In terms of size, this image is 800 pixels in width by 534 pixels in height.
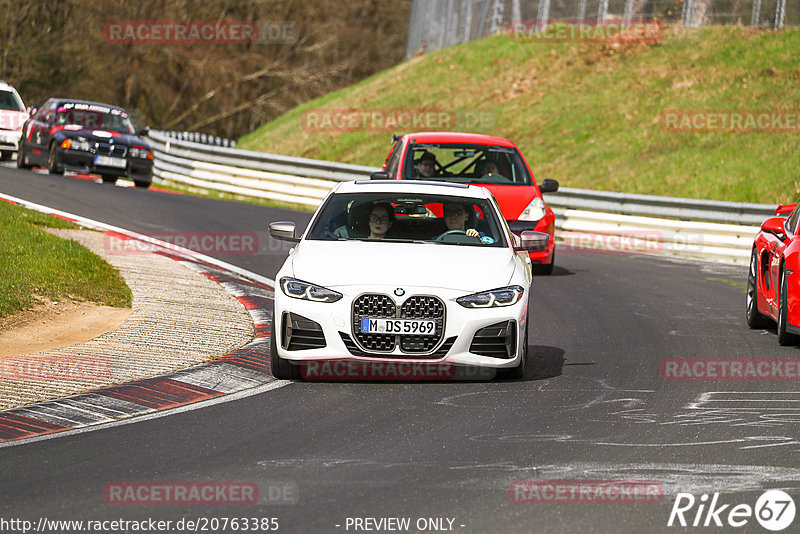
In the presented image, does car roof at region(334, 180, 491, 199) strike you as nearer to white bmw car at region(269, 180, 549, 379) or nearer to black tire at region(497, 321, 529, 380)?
white bmw car at region(269, 180, 549, 379)

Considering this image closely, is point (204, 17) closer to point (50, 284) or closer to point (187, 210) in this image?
point (187, 210)

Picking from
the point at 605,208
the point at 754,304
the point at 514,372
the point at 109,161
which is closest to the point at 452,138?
the point at 754,304

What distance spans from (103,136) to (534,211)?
42.0 ft

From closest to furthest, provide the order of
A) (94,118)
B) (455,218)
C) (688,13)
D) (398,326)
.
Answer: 1. (398,326)
2. (455,218)
3. (94,118)
4. (688,13)

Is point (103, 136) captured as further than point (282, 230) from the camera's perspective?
Yes

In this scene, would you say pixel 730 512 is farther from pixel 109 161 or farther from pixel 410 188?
pixel 109 161

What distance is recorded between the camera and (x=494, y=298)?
9102 millimetres

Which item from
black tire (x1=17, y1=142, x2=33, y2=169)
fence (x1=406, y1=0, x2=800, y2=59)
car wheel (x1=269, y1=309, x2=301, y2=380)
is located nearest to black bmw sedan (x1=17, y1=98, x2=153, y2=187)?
black tire (x1=17, y1=142, x2=33, y2=169)

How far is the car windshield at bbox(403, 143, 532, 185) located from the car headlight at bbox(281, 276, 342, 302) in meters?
7.40

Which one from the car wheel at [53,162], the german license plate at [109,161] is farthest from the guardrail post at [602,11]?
the car wheel at [53,162]

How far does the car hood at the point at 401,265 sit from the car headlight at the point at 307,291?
0.14 ft

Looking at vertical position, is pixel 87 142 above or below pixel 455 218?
below

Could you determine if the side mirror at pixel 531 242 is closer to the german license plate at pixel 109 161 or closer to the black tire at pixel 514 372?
the black tire at pixel 514 372

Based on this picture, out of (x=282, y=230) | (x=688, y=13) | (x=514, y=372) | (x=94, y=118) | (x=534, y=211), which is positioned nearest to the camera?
(x=514, y=372)
